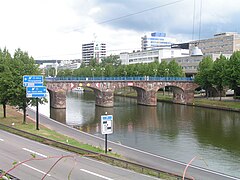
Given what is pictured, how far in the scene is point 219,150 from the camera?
136ft

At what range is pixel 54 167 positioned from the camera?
83.5ft

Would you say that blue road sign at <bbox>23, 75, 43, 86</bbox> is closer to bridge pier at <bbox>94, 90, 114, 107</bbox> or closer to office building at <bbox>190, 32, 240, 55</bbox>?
bridge pier at <bbox>94, 90, 114, 107</bbox>

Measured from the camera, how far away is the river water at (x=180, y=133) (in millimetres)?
37969

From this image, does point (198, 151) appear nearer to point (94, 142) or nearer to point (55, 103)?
point (94, 142)

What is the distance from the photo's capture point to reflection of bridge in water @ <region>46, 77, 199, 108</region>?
8988 cm

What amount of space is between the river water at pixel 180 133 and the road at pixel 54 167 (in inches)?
490

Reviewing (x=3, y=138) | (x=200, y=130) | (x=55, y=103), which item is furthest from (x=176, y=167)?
(x=55, y=103)

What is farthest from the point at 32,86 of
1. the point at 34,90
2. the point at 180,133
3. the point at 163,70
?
the point at 163,70

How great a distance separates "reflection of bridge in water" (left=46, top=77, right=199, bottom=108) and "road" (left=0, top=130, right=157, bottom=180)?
5669 centimetres

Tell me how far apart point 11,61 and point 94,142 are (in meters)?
21.0

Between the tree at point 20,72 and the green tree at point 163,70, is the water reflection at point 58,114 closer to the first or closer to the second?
the tree at point 20,72

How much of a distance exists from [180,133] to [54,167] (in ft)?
105

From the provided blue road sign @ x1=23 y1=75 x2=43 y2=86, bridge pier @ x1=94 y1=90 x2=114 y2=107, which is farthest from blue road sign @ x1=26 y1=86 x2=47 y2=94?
bridge pier @ x1=94 y1=90 x2=114 y2=107

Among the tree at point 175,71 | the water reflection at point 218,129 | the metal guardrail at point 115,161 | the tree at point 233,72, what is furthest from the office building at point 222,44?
the metal guardrail at point 115,161
